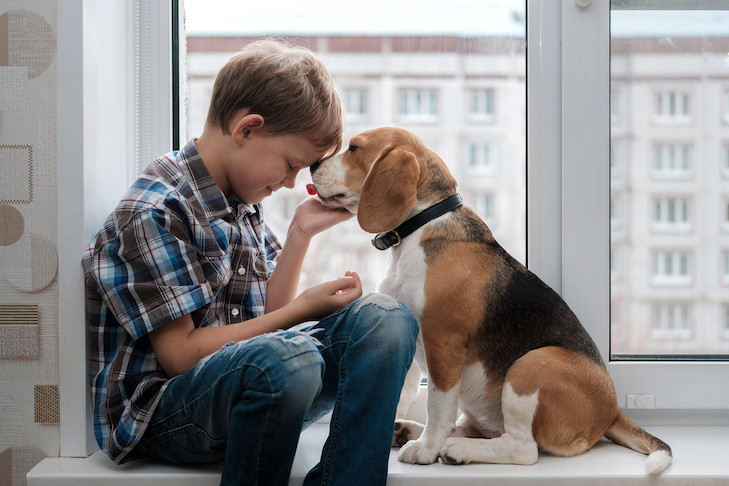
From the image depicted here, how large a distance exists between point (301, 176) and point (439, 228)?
491mm

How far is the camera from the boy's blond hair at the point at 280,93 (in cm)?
150

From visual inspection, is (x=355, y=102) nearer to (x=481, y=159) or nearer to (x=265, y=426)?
(x=481, y=159)

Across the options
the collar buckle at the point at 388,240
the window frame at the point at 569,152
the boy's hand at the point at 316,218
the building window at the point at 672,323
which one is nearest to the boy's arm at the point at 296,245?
the boy's hand at the point at 316,218

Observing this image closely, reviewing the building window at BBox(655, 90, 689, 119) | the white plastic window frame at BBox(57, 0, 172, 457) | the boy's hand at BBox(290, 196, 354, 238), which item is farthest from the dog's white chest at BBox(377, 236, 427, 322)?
the building window at BBox(655, 90, 689, 119)

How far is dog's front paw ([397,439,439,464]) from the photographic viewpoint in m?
1.42

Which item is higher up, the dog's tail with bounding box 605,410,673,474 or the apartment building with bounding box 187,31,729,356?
the apartment building with bounding box 187,31,729,356

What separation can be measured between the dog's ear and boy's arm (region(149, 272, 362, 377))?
141 mm

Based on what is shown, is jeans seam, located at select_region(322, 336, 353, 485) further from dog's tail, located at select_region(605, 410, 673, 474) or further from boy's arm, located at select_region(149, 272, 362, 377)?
dog's tail, located at select_region(605, 410, 673, 474)

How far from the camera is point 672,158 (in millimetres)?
1800

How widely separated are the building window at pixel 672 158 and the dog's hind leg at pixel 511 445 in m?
0.76

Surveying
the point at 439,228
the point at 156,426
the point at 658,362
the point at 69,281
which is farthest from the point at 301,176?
the point at 658,362

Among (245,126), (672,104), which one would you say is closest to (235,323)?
(245,126)

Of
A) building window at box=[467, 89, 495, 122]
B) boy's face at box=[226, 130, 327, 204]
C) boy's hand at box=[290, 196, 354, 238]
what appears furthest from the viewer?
building window at box=[467, 89, 495, 122]

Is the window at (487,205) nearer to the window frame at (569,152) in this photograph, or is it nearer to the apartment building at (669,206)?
the window frame at (569,152)
